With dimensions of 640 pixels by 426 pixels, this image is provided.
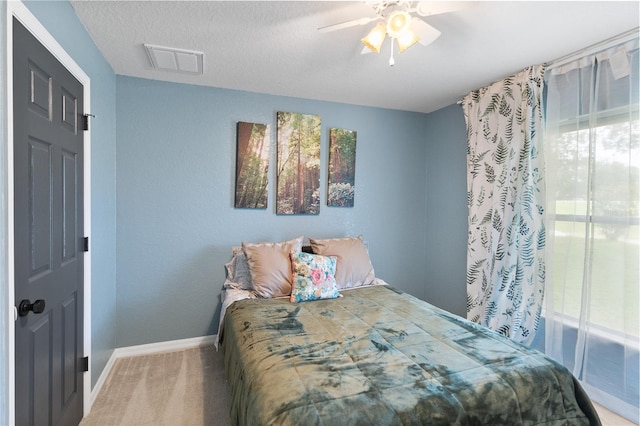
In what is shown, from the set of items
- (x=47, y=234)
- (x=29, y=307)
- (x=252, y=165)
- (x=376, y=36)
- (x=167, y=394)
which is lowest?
(x=167, y=394)

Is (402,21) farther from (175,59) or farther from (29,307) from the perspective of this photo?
(29,307)

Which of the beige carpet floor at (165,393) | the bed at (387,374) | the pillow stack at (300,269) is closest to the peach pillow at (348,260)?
the pillow stack at (300,269)

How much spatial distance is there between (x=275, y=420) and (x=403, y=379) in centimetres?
57

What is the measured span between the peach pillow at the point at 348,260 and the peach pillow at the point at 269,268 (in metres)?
0.32

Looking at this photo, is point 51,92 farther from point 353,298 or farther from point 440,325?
point 440,325

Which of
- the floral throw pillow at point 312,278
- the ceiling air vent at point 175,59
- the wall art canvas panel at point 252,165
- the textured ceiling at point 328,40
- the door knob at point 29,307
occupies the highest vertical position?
the textured ceiling at point 328,40

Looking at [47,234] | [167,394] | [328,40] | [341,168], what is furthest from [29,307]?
[341,168]

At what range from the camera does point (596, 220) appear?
79.4 inches

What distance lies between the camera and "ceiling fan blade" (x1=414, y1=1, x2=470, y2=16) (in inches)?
55.8

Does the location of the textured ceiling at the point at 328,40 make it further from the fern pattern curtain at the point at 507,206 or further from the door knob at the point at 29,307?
the door knob at the point at 29,307

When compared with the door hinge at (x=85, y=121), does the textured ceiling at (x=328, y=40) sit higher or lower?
higher

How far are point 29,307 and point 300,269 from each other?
1.62 meters

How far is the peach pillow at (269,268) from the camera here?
2463 millimetres

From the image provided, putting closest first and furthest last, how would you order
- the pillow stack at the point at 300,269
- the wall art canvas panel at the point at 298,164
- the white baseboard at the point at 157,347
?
the pillow stack at the point at 300,269 → the white baseboard at the point at 157,347 → the wall art canvas panel at the point at 298,164
